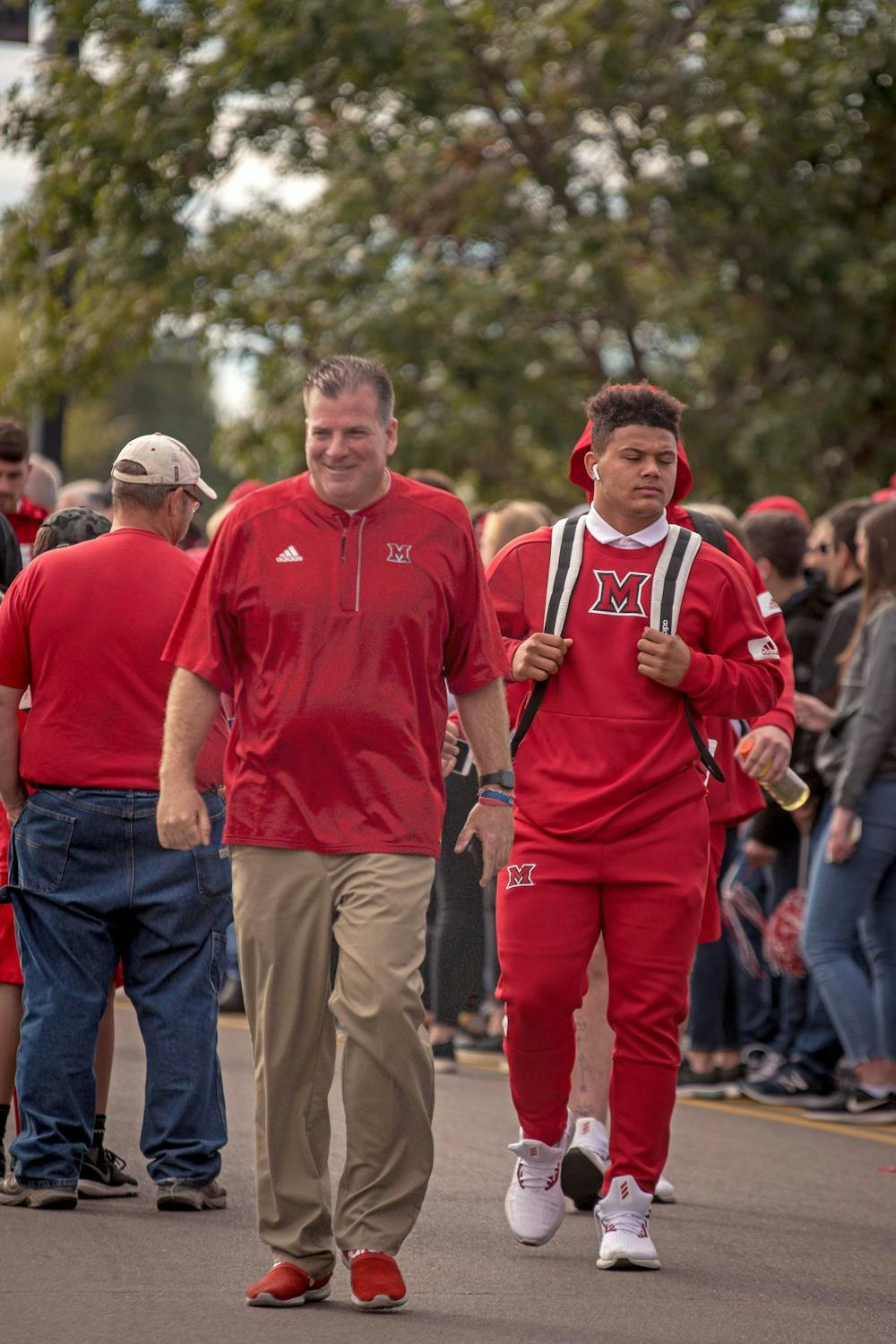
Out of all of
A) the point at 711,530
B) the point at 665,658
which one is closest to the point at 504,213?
the point at 711,530

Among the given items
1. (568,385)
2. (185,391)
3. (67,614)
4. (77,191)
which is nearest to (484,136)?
(568,385)

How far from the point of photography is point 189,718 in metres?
5.57

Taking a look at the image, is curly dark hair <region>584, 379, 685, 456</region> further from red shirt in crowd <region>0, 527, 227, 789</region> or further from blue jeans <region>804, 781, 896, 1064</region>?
blue jeans <region>804, 781, 896, 1064</region>

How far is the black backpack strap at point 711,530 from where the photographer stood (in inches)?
285

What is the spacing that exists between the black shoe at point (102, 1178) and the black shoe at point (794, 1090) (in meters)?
3.51

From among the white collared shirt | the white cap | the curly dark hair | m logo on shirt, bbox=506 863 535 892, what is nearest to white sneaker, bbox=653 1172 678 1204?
m logo on shirt, bbox=506 863 535 892

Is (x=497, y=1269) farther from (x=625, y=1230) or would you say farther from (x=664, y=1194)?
(x=664, y=1194)

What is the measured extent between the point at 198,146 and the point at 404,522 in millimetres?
11959

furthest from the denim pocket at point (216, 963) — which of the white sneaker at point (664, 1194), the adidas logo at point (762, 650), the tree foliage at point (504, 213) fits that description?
the tree foliage at point (504, 213)

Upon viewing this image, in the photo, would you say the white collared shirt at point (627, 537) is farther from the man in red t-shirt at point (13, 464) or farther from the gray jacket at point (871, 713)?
the gray jacket at point (871, 713)

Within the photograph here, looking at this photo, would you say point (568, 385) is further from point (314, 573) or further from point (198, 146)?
point (314, 573)

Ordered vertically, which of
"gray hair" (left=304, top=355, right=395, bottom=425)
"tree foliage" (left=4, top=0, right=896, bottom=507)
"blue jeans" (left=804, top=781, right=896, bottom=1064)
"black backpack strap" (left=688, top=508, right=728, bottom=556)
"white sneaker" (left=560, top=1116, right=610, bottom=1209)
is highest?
"tree foliage" (left=4, top=0, right=896, bottom=507)

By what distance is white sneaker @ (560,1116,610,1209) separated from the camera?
23.0 feet

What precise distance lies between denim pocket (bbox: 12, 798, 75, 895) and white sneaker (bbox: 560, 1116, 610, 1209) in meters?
1.77
